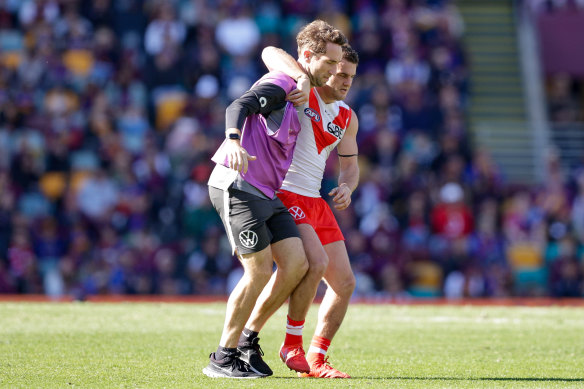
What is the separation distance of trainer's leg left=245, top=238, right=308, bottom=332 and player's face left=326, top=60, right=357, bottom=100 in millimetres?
1317

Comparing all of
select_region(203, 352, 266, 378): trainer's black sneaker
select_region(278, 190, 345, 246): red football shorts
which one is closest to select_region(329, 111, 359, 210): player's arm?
select_region(278, 190, 345, 246): red football shorts

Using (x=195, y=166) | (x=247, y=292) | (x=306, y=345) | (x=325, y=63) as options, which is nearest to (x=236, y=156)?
(x=247, y=292)

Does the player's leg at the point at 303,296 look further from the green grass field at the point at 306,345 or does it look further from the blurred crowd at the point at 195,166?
the blurred crowd at the point at 195,166

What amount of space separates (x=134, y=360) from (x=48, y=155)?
977 cm

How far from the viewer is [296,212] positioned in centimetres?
706

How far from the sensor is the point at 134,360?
7.25 metres

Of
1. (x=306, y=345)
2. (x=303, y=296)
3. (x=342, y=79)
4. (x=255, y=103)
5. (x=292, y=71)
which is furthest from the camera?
(x=306, y=345)

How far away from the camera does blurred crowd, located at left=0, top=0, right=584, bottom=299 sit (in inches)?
603

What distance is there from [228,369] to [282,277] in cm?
73

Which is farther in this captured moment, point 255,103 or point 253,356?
point 253,356

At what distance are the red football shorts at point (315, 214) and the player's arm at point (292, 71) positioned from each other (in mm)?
855

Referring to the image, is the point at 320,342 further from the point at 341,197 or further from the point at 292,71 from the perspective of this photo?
the point at 292,71

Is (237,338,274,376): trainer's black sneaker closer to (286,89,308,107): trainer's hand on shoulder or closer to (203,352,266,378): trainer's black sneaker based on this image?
(203,352,266,378): trainer's black sneaker

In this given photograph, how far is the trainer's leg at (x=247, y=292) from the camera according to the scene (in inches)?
249
